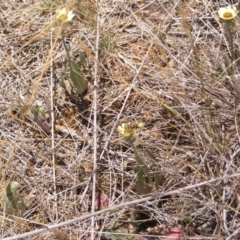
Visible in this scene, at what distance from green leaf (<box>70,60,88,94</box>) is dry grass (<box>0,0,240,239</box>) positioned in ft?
0.13

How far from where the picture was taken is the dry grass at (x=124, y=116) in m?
1.58

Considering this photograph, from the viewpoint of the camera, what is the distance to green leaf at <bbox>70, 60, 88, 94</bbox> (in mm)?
1874

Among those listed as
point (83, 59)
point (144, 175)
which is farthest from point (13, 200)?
point (83, 59)

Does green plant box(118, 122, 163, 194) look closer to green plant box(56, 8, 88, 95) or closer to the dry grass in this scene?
the dry grass

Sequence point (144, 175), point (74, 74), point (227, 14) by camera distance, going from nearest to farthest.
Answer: point (144, 175)
point (227, 14)
point (74, 74)

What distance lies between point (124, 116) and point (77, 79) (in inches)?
8.5

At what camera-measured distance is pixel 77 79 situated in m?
1.88

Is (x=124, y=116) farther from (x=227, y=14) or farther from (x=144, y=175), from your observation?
(x=227, y=14)

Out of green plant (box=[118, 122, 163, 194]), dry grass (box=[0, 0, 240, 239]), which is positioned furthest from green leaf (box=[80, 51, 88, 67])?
green plant (box=[118, 122, 163, 194])

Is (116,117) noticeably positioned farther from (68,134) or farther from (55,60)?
(55,60)

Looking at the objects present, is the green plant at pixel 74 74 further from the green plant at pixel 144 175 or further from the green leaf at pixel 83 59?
the green plant at pixel 144 175

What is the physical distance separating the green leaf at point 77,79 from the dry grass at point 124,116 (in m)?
0.04

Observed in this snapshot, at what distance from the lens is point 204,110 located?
1.72 metres

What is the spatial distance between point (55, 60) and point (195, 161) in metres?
0.75
